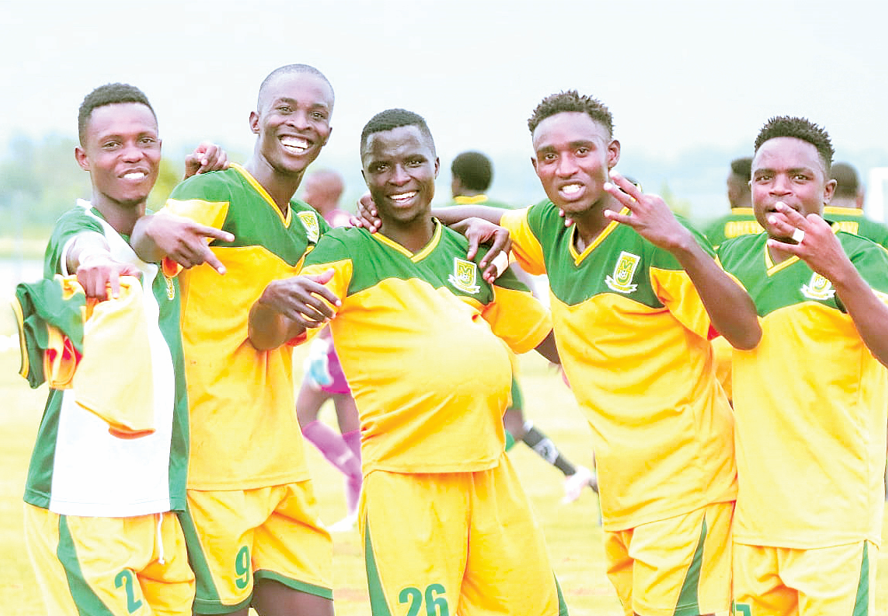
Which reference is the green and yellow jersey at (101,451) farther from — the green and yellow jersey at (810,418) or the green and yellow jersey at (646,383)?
the green and yellow jersey at (810,418)

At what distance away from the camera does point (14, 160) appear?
42594 millimetres

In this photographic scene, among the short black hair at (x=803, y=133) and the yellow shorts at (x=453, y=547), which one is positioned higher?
the short black hair at (x=803, y=133)

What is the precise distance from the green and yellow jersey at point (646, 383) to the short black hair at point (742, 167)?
3628mm

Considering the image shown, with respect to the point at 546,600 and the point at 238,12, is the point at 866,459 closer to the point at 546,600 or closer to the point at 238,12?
the point at 546,600

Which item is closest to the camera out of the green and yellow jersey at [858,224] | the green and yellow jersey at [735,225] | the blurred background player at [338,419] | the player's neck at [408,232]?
the player's neck at [408,232]

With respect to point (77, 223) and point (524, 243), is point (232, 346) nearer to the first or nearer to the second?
point (77, 223)

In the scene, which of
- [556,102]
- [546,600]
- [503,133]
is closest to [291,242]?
[556,102]

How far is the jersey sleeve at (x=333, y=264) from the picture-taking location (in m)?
3.99

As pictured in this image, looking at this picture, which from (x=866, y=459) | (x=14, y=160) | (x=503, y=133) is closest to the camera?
(x=866, y=459)

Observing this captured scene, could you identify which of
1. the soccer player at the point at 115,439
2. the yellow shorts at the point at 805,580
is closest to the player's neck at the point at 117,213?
the soccer player at the point at 115,439

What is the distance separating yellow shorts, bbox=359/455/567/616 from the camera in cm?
395

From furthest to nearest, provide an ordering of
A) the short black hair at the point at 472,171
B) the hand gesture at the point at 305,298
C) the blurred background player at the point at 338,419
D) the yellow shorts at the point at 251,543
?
the short black hair at the point at 472,171 → the blurred background player at the point at 338,419 → the yellow shorts at the point at 251,543 → the hand gesture at the point at 305,298

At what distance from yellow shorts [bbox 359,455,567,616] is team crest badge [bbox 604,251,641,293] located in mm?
734

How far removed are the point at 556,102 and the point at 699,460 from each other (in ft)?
4.28
